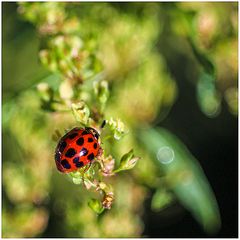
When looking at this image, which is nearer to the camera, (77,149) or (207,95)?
(77,149)

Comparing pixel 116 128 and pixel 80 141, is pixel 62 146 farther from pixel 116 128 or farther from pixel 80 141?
pixel 116 128

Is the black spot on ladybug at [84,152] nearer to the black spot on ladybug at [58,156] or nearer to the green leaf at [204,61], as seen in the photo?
the black spot on ladybug at [58,156]

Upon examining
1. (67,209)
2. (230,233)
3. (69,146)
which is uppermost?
(69,146)

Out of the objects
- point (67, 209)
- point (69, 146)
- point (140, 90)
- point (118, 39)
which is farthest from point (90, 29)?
point (67, 209)

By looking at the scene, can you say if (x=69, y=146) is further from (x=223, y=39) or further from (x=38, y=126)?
(x=223, y=39)

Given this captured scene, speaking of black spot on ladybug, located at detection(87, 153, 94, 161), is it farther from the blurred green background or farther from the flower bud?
the blurred green background

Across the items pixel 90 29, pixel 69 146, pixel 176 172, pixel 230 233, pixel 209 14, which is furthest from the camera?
pixel 230 233

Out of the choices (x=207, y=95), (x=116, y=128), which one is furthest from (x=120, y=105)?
(x=116, y=128)
